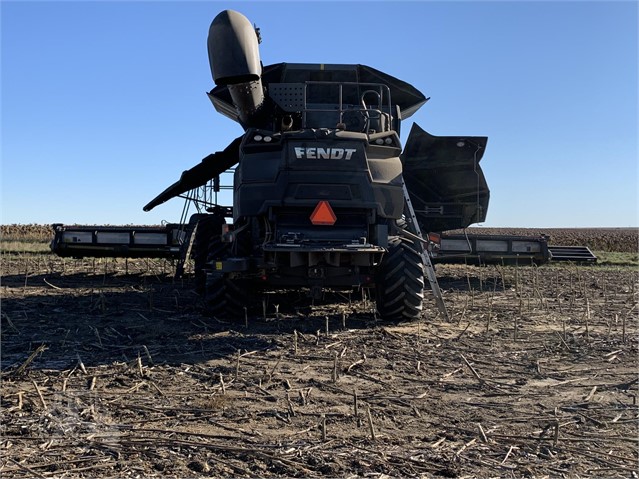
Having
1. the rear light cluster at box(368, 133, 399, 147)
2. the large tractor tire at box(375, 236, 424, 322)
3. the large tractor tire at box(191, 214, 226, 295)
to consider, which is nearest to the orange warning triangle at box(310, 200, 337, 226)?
the large tractor tire at box(375, 236, 424, 322)

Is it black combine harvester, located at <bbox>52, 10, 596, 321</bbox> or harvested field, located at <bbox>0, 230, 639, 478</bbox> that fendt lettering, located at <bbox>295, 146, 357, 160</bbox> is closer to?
black combine harvester, located at <bbox>52, 10, 596, 321</bbox>

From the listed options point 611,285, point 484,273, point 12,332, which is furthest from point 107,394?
point 484,273

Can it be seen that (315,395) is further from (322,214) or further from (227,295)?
(227,295)

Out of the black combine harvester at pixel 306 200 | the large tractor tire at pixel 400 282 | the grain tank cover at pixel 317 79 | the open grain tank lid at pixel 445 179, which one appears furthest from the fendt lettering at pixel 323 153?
the open grain tank lid at pixel 445 179

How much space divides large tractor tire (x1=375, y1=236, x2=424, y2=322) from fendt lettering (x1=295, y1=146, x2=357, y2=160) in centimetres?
123

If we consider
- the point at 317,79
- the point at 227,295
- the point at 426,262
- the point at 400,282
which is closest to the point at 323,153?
the point at 400,282

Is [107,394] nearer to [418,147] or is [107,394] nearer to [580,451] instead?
[580,451]

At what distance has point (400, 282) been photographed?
761 cm

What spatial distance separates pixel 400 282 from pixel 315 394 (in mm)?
3202

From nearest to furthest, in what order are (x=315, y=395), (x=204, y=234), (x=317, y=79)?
(x=315, y=395)
(x=317, y=79)
(x=204, y=234)

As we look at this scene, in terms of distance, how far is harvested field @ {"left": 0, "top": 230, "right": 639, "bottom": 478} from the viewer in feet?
11.1

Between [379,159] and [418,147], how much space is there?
4.75 meters

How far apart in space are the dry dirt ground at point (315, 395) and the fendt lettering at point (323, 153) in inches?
79.0

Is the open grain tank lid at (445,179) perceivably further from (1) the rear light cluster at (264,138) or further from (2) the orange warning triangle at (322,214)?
(2) the orange warning triangle at (322,214)
